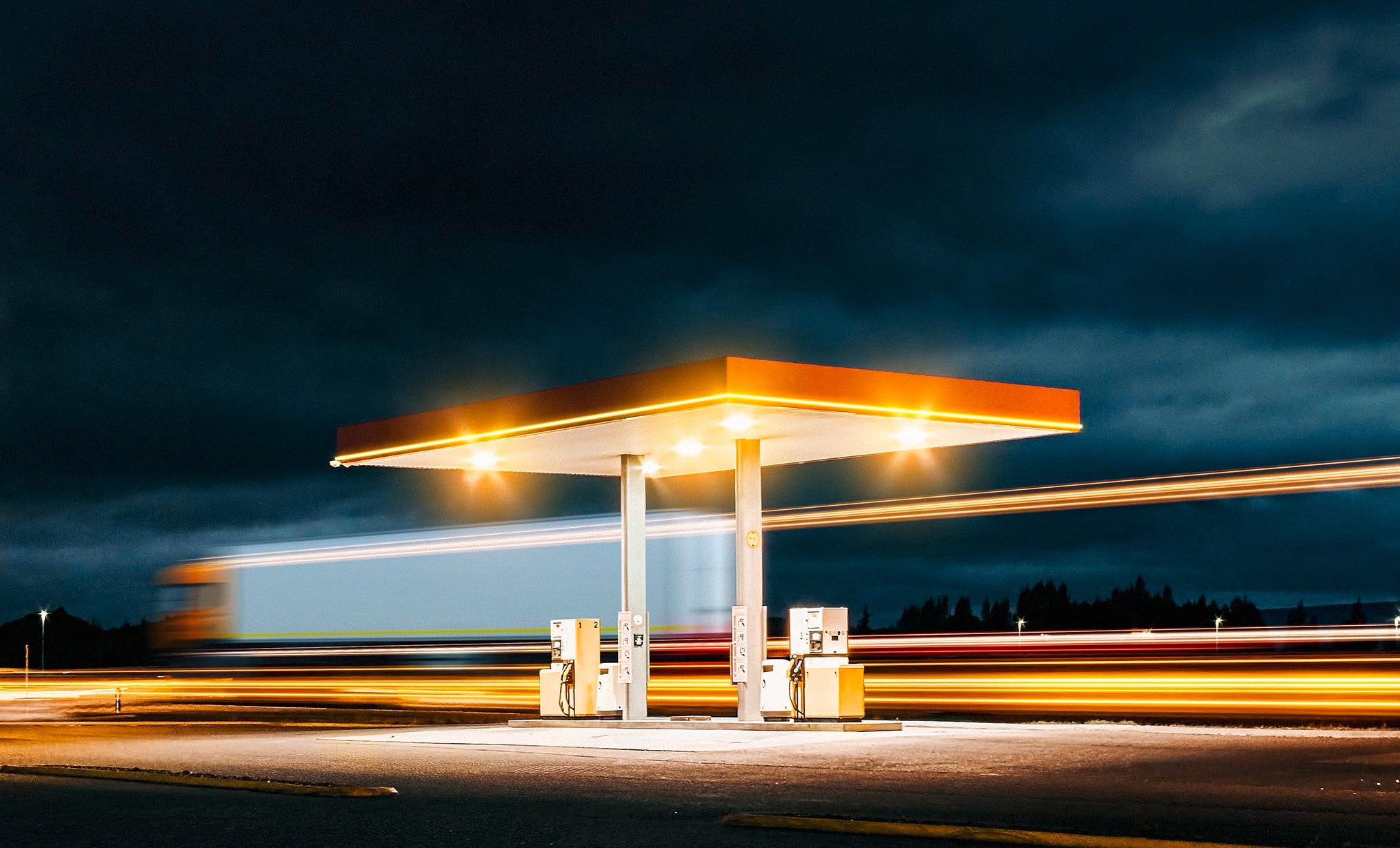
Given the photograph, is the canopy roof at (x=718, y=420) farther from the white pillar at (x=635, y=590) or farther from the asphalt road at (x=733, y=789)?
the asphalt road at (x=733, y=789)

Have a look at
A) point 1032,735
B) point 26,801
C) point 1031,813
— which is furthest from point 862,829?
point 1032,735

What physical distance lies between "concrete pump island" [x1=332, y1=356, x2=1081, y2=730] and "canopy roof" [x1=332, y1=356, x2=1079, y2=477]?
0.02 meters

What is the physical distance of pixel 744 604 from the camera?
64.3ft

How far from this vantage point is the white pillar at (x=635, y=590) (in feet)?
70.1

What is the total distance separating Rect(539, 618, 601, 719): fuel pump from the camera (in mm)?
22547

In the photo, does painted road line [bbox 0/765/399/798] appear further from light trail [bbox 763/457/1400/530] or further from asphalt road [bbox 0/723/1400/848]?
light trail [bbox 763/457/1400/530]

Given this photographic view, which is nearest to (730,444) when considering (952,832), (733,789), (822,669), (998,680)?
(822,669)

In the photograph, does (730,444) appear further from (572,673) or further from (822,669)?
(572,673)

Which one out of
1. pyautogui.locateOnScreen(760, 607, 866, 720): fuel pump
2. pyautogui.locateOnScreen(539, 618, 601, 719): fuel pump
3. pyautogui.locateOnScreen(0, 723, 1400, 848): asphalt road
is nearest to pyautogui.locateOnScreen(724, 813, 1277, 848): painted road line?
pyautogui.locateOnScreen(0, 723, 1400, 848): asphalt road

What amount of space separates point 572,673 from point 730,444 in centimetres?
434

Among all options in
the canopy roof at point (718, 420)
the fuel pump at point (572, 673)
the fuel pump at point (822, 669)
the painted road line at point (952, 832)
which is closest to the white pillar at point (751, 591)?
the fuel pump at point (822, 669)

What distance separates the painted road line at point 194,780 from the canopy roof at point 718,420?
6259 millimetres

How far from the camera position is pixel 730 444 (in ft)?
69.7

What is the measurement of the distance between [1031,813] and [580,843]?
3.35 meters
